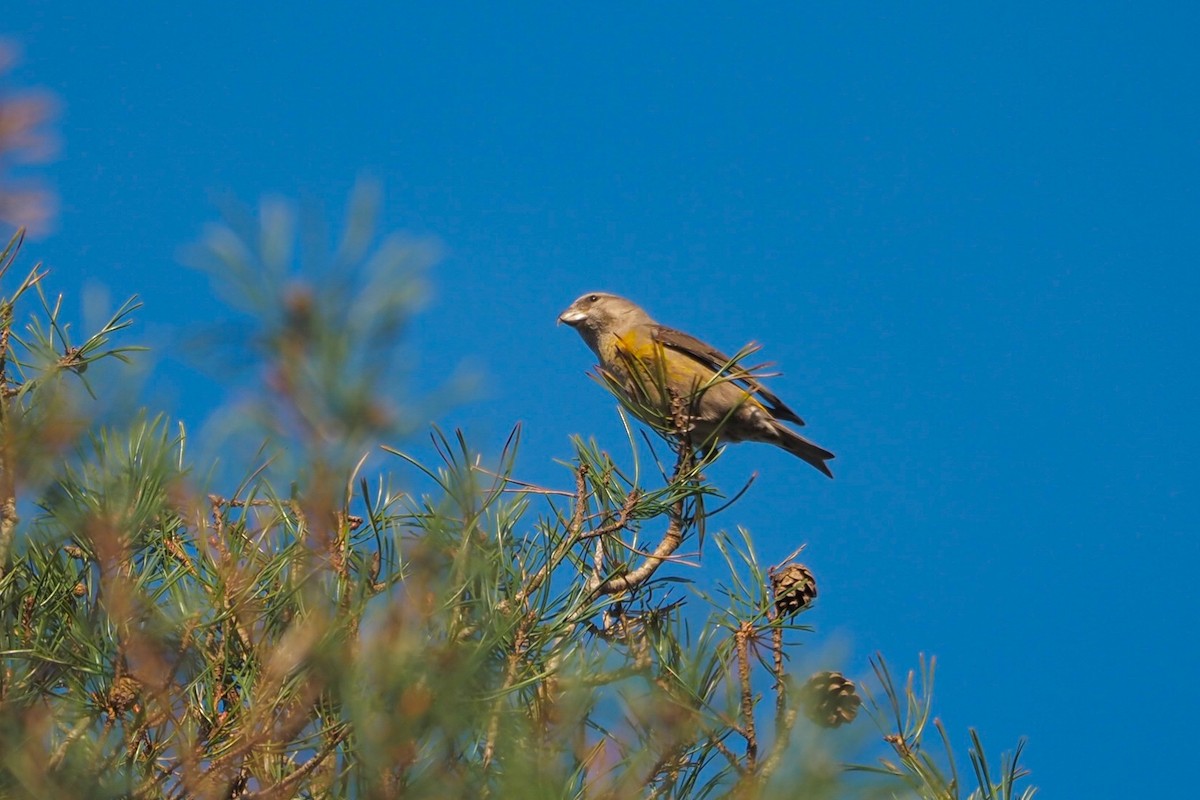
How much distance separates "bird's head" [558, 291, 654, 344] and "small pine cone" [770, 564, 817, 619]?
4.14 meters

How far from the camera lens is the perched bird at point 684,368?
4.98 meters

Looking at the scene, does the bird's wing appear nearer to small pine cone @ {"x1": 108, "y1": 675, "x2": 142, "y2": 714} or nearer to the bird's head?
the bird's head

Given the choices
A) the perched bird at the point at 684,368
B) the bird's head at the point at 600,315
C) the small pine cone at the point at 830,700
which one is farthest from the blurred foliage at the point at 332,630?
the bird's head at the point at 600,315

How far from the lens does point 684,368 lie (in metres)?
6.16

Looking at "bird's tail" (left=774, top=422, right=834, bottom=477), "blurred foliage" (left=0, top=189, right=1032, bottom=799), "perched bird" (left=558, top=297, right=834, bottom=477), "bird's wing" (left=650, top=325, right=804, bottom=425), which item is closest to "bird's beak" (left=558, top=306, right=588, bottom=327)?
"perched bird" (left=558, top=297, right=834, bottom=477)

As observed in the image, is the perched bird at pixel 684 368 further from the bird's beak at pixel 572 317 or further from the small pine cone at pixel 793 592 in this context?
the small pine cone at pixel 793 592

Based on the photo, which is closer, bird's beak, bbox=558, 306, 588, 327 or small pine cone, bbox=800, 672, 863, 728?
small pine cone, bbox=800, 672, 863, 728

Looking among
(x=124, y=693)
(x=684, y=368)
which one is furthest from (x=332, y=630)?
(x=684, y=368)

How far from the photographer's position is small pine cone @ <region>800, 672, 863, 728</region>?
2.58m

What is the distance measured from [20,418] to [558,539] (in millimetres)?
1148

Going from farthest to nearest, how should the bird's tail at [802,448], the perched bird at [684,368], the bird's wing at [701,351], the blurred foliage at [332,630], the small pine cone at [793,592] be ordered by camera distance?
the bird's tail at [802,448] → the bird's wing at [701,351] → the perched bird at [684,368] → the small pine cone at [793,592] → the blurred foliage at [332,630]

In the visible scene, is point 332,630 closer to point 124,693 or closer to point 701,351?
point 124,693

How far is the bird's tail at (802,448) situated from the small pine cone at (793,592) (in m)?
3.39

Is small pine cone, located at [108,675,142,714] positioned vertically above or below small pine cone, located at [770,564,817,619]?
below
